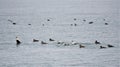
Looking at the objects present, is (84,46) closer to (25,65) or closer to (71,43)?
(71,43)

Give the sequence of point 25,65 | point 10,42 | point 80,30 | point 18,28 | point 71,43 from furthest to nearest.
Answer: point 18,28, point 80,30, point 10,42, point 71,43, point 25,65

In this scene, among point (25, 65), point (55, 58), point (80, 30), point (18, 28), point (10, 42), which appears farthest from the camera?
point (18, 28)

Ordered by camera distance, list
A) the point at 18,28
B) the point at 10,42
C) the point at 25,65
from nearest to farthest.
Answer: the point at 25,65
the point at 10,42
the point at 18,28

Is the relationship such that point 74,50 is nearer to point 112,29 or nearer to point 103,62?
point 103,62

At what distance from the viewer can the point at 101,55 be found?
61.3 meters

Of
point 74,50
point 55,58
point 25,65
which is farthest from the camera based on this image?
point 74,50

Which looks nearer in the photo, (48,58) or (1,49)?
(48,58)

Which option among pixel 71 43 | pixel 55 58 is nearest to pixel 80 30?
pixel 71 43

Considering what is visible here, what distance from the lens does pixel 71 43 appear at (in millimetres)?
71625

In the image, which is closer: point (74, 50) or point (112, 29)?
point (74, 50)

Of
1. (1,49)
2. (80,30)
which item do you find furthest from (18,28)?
(1,49)

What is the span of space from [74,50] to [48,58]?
6.74m

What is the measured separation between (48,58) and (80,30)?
3576 cm

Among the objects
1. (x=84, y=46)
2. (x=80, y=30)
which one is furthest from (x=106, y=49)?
(x=80, y=30)
